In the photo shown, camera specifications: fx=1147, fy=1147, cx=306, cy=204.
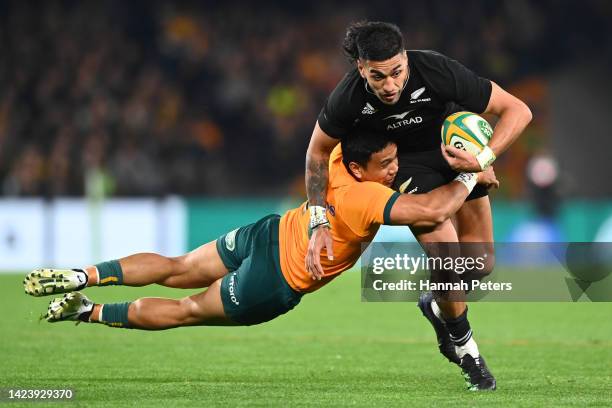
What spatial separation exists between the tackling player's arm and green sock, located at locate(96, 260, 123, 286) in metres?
2.23

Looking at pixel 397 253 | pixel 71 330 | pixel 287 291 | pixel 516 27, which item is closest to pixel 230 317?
pixel 287 291

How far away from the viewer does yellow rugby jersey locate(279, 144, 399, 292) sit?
21.6ft

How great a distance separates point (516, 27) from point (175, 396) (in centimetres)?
1570

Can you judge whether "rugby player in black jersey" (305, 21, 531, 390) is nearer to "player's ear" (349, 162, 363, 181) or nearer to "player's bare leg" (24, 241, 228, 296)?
"player's ear" (349, 162, 363, 181)

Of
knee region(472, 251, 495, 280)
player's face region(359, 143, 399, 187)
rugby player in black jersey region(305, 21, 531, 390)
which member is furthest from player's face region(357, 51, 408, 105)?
knee region(472, 251, 495, 280)

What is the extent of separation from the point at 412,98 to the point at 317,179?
0.77 m

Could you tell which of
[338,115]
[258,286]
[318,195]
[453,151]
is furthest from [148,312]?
Result: [453,151]

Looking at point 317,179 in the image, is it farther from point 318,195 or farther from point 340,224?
point 340,224

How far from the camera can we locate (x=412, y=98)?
6816mm

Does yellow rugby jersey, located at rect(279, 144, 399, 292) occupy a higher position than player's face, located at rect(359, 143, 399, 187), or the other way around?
player's face, located at rect(359, 143, 399, 187)

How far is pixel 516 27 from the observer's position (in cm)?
2083

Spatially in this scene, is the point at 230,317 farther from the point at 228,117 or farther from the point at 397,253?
the point at 228,117

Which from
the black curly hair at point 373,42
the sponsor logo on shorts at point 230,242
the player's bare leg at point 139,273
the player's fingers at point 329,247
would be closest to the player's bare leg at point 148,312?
the player's bare leg at point 139,273

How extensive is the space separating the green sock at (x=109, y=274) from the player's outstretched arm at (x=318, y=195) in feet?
4.09
